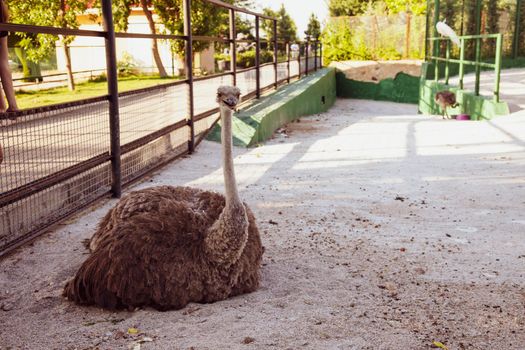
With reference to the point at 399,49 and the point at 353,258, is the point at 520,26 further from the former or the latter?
the point at 353,258

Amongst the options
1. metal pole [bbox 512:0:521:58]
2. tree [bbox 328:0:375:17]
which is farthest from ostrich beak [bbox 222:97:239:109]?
tree [bbox 328:0:375:17]

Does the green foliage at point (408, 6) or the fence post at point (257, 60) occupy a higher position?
the green foliage at point (408, 6)

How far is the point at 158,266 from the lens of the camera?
9.87 ft

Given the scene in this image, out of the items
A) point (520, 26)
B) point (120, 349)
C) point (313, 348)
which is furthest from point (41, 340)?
point (520, 26)

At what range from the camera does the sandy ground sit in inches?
110

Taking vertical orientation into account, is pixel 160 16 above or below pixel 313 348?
above

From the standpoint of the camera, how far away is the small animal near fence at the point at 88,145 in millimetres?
4094

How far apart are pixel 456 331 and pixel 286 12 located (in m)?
49.7

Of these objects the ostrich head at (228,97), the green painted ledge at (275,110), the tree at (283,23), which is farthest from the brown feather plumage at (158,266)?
the tree at (283,23)

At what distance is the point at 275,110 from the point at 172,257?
260 inches

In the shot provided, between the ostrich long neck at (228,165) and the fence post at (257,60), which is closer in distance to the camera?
the ostrich long neck at (228,165)

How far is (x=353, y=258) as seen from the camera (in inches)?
155

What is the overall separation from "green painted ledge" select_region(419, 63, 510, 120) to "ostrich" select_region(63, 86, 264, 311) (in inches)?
317

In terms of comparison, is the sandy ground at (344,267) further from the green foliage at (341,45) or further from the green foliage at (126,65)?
the green foliage at (126,65)
